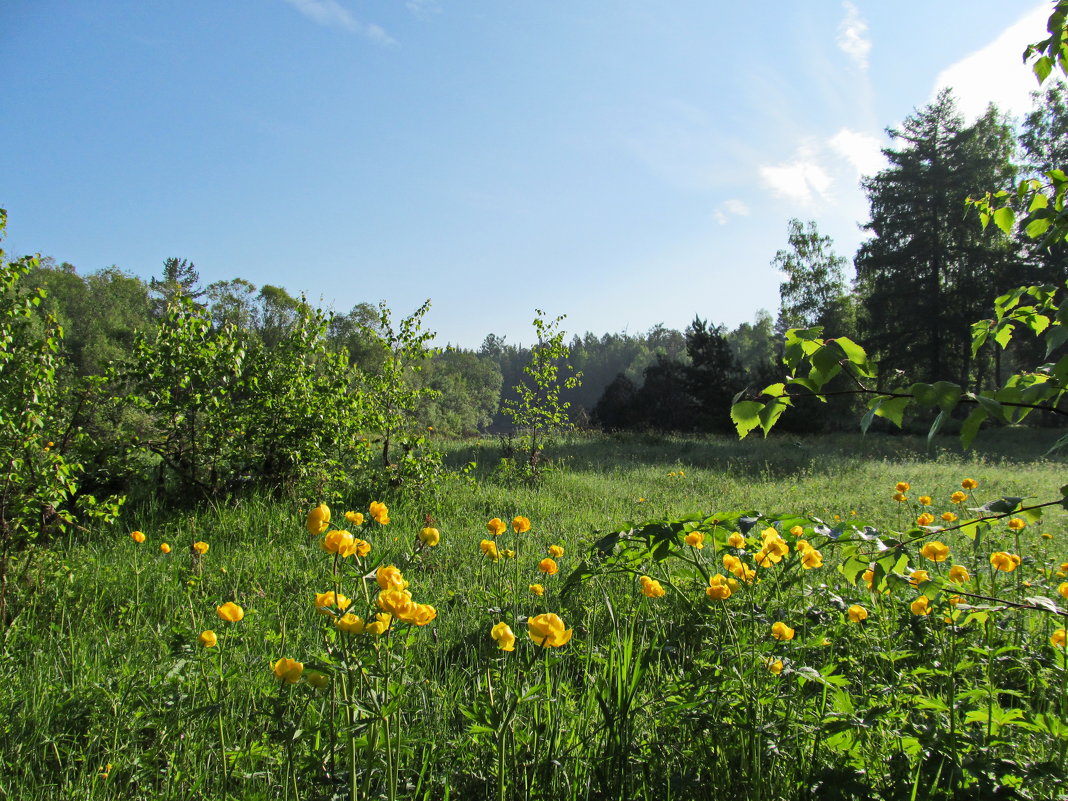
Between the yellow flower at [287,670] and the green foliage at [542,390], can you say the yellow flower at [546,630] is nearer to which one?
the yellow flower at [287,670]

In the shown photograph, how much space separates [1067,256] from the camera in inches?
775

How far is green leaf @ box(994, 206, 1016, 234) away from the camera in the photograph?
1562 millimetres

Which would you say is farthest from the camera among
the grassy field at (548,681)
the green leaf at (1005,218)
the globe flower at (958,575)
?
the globe flower at (958,575)

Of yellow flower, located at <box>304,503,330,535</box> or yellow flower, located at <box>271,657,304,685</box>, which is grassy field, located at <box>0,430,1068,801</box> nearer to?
yellow flower, located at <box>271,657,304,685</box>

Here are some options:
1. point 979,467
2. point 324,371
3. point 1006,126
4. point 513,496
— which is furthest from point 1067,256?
point 324,371

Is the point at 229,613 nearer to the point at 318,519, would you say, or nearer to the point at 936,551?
the point at 318,519

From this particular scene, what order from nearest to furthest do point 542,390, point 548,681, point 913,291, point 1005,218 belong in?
1. point 548,681
2. point 1005,218
3. point 542,390
4. point 913,291

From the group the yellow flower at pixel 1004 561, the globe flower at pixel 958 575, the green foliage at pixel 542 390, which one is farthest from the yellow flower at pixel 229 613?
the green foliage at pixel 542 390

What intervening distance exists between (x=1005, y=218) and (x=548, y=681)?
1.85 meters

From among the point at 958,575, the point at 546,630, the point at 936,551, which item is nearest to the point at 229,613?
the point at 546,630

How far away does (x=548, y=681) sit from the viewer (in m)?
1.48

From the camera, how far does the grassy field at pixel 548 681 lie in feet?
4.01

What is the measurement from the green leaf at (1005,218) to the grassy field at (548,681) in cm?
84

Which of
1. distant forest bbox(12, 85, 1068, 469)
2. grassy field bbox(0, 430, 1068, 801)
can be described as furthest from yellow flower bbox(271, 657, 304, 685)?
distant forest bbox(12, 85, 1068, 469)
